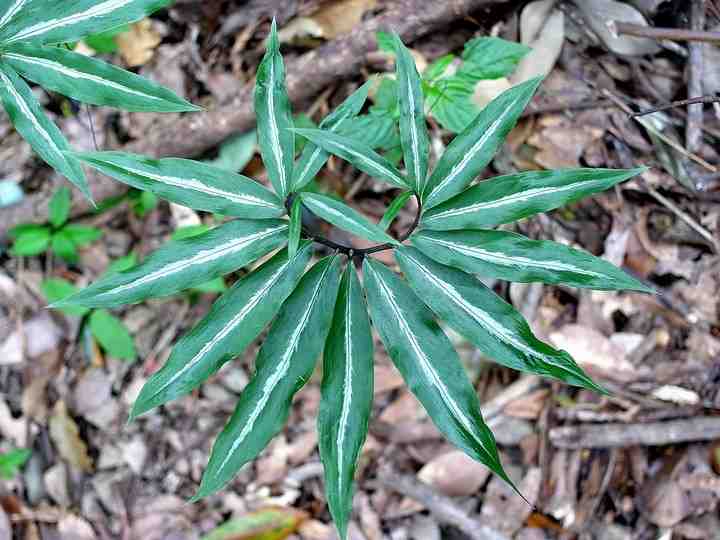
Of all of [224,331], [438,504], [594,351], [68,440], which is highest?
[224,331]

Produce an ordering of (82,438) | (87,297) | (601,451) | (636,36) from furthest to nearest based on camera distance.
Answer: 1. (82,438)
2. (601,451)
3. (636,36)
4. (87,297)

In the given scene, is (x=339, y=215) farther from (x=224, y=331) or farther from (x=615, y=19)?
(x=615, y=19)

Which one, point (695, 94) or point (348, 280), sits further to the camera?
point (695, 94)

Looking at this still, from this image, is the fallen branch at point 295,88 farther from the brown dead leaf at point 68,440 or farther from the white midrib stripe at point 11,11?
the white midrib stripe at point 11,11

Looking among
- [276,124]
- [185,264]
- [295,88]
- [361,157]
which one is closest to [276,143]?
[276,124]

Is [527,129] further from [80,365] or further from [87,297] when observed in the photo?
[80,365]

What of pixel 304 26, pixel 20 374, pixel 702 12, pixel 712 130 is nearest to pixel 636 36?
pixel 702 12
